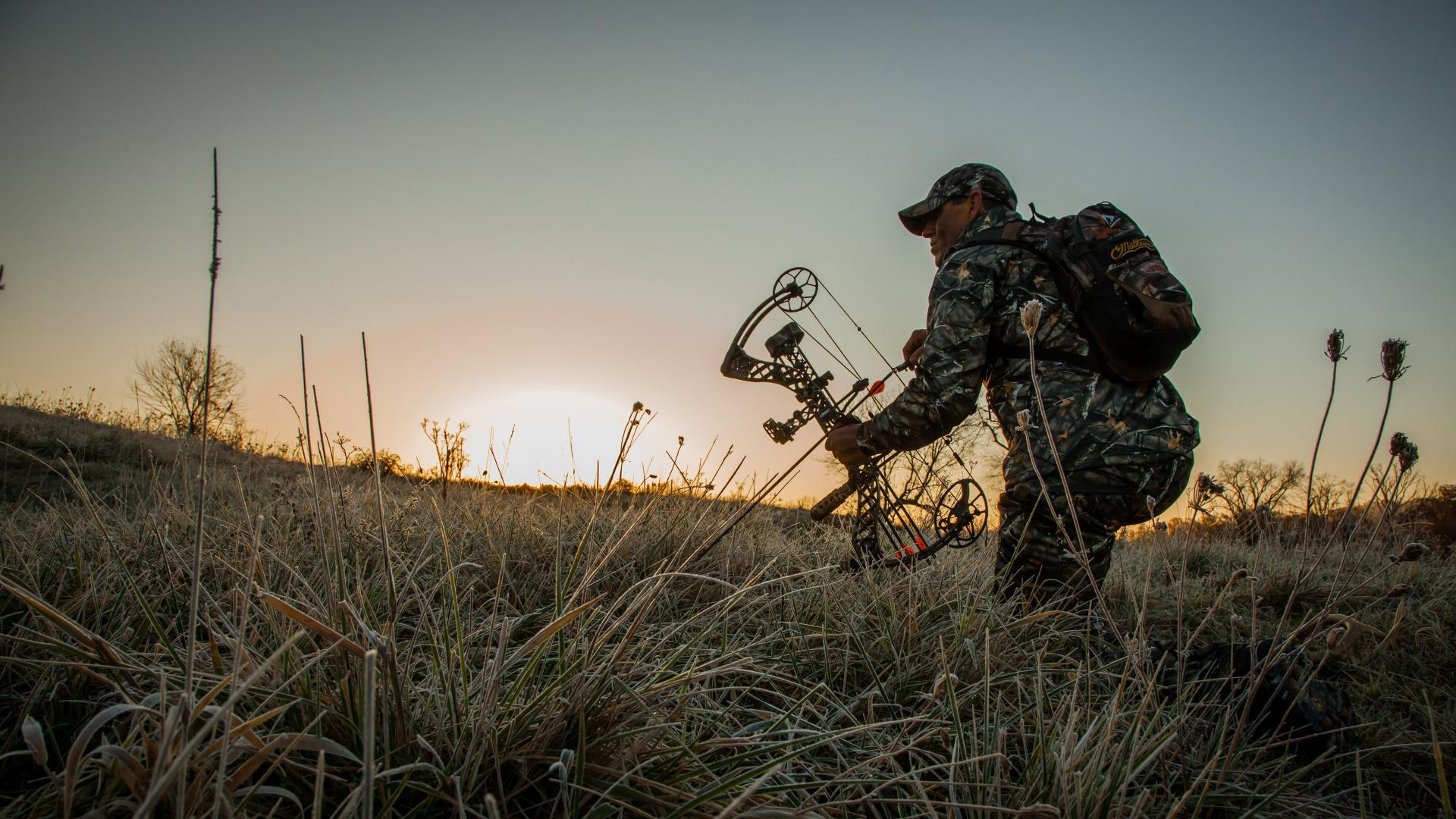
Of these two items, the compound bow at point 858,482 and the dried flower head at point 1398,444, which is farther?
the compound bow at point 858,482

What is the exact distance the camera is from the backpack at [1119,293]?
2744mm

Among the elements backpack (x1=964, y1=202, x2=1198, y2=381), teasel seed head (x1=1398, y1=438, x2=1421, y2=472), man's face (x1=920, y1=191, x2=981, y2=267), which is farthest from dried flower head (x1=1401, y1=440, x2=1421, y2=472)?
man's face (x1=920, y1=191, x2=981, y2=267)

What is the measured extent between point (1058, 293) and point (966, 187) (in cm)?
95

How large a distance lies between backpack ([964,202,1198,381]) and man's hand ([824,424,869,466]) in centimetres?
109

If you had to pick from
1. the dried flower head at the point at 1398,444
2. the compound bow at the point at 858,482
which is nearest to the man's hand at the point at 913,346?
the compound bow at the point at 858,482

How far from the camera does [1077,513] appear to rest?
2.83m

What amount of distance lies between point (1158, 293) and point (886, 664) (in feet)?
6.55

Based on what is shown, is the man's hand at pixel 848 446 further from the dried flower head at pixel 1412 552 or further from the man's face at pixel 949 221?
the dried flower head at pixel 1412 552

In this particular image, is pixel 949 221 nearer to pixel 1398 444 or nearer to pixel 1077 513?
pixel 1077 513

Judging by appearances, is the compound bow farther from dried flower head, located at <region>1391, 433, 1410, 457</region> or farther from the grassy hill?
dried flower head, located at <region>1391, 433, 1410, 457</region>

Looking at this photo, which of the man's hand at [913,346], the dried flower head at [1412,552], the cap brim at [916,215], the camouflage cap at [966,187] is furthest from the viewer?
the man's hand at [913,346]

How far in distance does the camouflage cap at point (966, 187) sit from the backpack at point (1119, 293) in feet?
1.75

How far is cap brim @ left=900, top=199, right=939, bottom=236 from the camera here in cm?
386

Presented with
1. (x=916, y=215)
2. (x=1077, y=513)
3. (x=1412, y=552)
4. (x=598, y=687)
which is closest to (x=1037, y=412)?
(x=1077, y=513)
